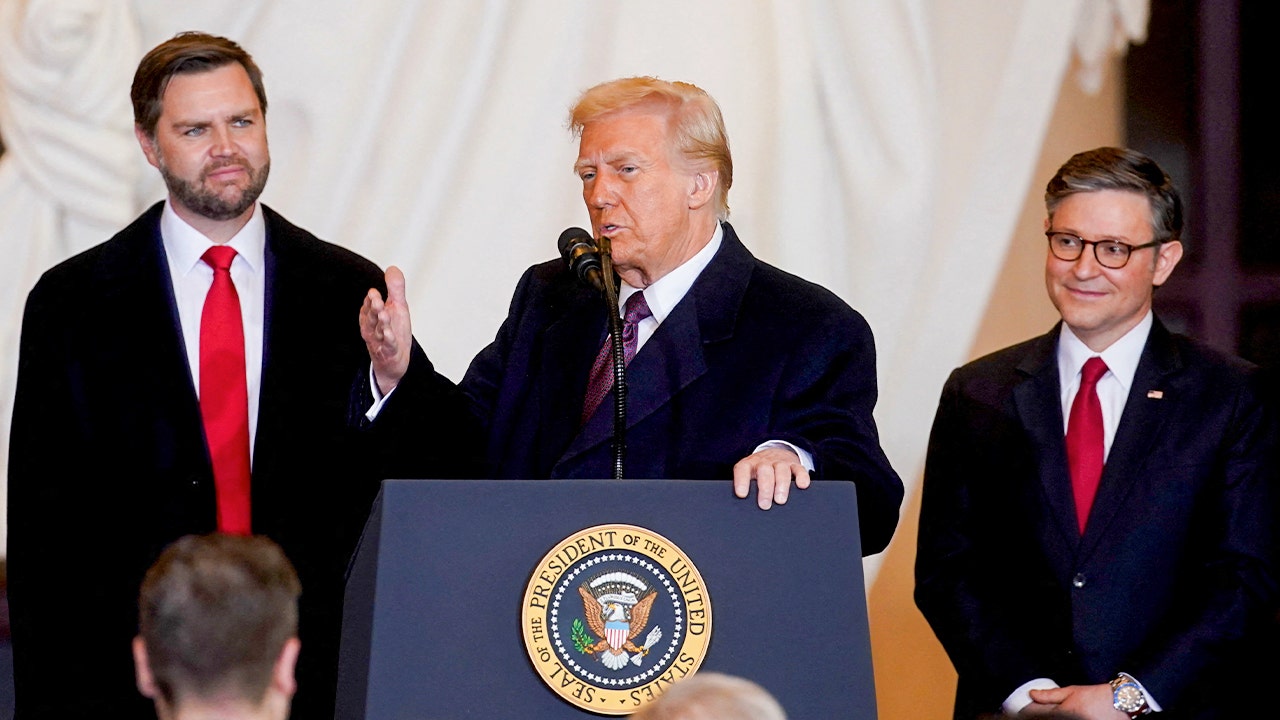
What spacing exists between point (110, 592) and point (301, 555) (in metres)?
0.37

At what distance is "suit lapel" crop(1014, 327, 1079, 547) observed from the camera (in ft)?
10.9

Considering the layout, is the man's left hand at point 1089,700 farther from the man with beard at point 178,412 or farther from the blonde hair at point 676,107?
the man with beard at point 178,412

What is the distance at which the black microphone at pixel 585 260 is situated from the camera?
2.63 m

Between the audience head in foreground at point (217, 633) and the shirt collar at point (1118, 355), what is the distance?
2021 millimetres

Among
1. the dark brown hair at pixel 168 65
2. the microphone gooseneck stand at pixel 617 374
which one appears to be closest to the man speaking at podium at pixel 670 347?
the microphone gooseneck stand at pixel 617 374

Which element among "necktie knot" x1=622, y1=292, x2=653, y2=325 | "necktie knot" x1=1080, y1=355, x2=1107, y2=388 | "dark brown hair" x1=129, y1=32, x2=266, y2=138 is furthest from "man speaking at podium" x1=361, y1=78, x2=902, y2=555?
"dark brown hair" x1=129, y1=32, x2=266, y2=138

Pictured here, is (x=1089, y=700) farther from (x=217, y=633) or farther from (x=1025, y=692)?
(x=217, y=633)

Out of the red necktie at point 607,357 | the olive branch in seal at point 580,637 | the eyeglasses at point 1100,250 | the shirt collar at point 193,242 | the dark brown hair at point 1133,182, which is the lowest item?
the olive branch in seal at point 580,637

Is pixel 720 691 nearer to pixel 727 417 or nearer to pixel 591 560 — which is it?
pixel 591 560

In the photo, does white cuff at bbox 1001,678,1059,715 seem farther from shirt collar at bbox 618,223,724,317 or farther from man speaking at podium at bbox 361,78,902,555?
shirt collar at bbox 618,223,724,317

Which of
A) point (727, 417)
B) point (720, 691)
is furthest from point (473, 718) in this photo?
point (727, 417)

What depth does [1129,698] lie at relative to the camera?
310cm

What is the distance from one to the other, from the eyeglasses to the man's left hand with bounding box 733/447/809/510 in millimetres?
1285

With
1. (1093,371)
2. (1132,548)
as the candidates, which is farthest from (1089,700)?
(1093,371)
